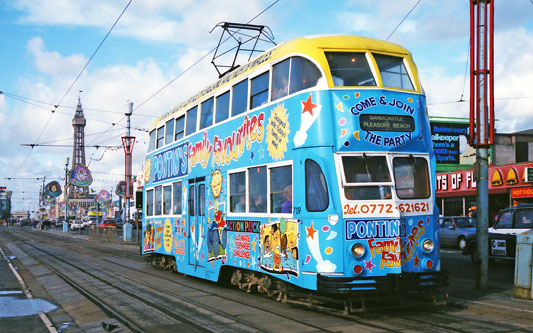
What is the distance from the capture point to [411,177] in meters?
9.56

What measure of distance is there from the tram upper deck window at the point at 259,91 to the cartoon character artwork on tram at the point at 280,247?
2.44m

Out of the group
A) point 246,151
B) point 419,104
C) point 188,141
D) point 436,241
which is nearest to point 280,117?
point 246,151

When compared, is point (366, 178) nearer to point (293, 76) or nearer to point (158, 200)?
point (293, 76)

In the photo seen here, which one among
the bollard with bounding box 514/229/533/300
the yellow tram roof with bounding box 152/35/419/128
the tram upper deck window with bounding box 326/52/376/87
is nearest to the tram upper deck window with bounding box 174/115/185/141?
the yellow tram roof with bounding box 152/35/419/128

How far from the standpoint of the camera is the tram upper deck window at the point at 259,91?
434 inches

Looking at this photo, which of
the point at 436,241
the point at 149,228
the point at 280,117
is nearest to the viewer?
the point at 436,241

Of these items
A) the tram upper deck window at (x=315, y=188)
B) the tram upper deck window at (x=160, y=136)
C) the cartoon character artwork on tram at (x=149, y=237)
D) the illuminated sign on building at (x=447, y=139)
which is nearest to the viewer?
the tram upper deck window at (x=315, y=188)

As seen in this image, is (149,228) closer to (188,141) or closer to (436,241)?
(188,141)

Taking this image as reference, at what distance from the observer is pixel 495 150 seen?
39188 millimetres

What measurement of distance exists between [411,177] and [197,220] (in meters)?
6.34

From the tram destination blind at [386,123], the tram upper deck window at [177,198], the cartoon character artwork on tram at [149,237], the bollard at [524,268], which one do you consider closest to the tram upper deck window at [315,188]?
the tram destination blind at [386,123]

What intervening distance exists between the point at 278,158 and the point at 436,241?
3.11m

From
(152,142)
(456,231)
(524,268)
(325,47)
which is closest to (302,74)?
(325,47)

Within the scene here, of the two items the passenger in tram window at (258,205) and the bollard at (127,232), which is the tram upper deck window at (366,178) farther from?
the bollard at (127,232)
